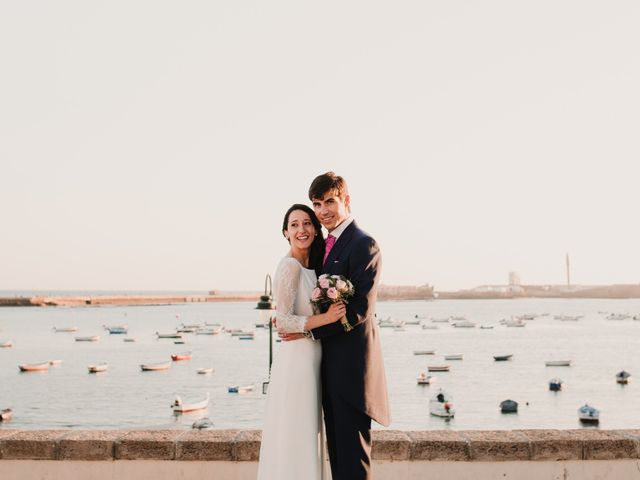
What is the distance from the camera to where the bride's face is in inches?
152

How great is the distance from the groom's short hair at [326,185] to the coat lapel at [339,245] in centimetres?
20

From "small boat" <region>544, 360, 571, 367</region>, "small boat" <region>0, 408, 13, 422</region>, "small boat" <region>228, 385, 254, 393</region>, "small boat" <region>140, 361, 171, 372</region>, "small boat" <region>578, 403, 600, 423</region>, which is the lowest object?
"small boat" <region>0, 408, 13, 422</region>

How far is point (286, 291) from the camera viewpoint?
3.72 metres

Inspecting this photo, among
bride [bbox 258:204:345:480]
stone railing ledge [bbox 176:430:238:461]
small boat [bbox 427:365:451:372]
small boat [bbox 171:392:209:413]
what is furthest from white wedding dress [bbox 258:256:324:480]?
small boat [bbox 427:365:451:372]

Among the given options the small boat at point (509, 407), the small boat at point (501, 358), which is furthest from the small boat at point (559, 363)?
the small boat at point (509, 407)

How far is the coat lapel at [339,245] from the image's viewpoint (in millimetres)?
3688

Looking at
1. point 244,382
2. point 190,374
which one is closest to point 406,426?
point 244,382

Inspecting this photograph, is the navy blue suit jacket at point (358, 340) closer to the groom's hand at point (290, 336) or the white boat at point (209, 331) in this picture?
the groom's hand at point (290, 336)

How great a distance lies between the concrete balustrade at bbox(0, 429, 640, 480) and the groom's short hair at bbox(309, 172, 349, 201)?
1.84 m

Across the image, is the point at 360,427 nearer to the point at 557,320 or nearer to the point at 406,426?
the point at 406,426

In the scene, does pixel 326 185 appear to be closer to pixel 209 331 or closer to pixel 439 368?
pixel 439 368

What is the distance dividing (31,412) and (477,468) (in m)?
36.0

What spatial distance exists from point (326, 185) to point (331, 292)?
63 centimetres

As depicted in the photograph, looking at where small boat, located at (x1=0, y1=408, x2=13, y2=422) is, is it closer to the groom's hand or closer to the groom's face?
the groom's hand
